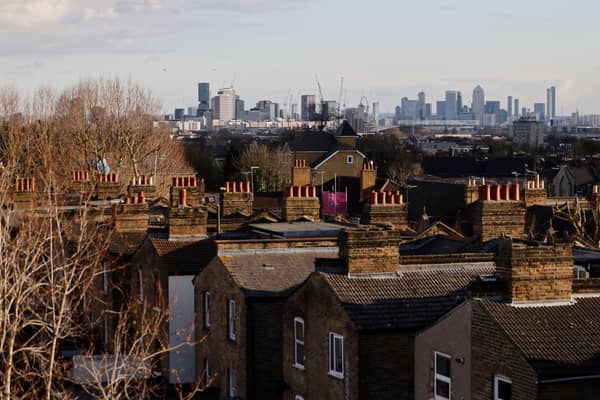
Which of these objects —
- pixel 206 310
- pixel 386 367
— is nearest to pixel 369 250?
pixel 386 367

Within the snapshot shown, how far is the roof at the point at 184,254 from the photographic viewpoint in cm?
3331

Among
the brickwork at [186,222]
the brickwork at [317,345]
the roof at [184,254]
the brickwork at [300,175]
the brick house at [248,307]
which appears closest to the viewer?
the brickwork at [317,345]

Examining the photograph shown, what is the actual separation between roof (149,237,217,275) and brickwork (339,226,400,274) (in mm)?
7734

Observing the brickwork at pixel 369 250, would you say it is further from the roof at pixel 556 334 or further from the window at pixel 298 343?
the roof at pixel 556 334

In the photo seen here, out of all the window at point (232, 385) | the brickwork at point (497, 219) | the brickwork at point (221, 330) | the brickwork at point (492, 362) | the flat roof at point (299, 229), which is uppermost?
the brickwork at point (497, 219)

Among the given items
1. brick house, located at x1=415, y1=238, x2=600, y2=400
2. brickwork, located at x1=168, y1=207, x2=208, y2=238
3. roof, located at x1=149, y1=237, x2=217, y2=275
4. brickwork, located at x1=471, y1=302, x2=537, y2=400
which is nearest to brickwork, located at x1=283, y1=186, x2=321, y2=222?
brickwork, located at x1=168, y1=207, x2=208, y2=238

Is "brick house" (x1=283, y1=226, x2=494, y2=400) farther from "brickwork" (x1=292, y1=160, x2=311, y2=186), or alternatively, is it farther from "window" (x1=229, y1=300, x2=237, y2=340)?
"brickwork" (x1=292, y1=160, x2=311, y2=186)

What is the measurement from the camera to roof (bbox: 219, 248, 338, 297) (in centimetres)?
2869

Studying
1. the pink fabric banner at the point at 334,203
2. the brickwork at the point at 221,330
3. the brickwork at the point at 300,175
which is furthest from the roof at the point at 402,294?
the pink fabric banner at the point at 334,203

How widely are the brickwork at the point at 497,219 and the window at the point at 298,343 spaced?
350 inches

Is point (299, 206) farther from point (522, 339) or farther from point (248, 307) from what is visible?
point (522, 339)

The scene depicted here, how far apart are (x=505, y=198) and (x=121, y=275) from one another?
40.2 feet

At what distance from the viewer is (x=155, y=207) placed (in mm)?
51031

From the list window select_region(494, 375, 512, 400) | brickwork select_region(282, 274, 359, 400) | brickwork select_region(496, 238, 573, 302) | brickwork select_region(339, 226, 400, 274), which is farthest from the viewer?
brickwork select_region(339, 226, 400, 274)
